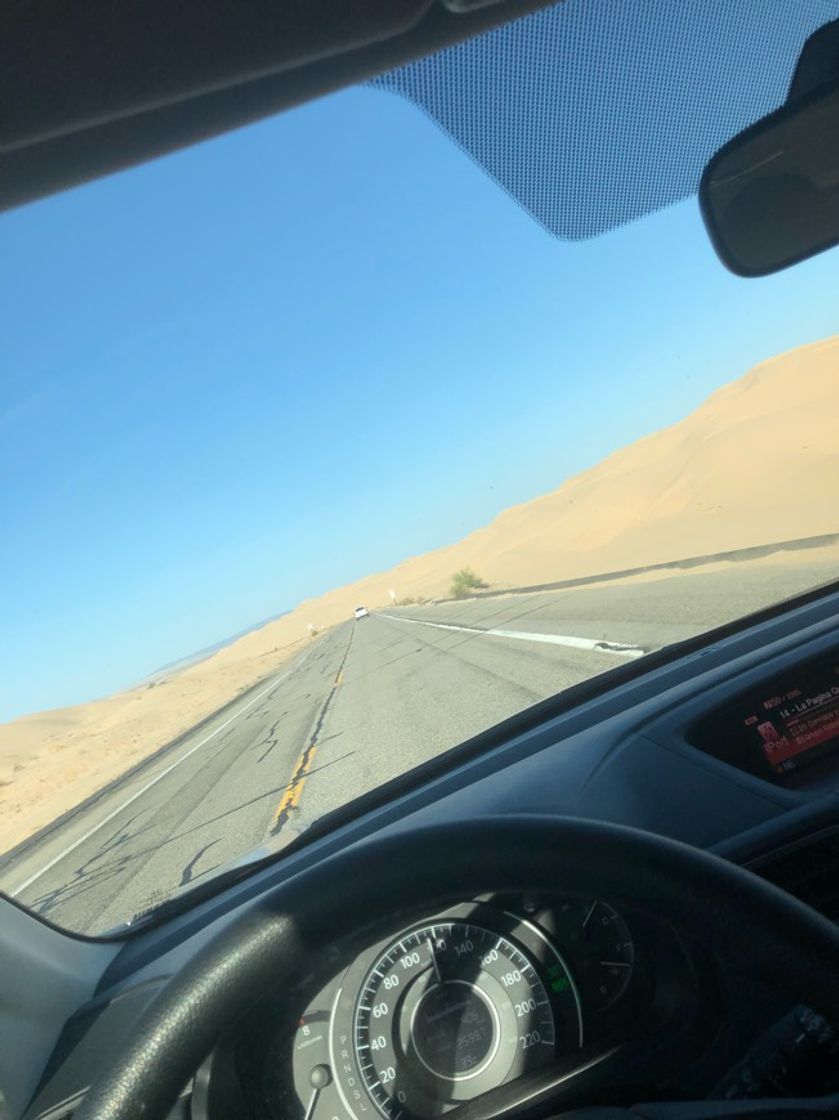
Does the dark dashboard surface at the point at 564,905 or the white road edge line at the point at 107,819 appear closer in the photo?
the dark dashboard surface at the point at 564,905

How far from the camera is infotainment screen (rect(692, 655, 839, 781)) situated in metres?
3.66

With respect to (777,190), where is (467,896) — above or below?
below

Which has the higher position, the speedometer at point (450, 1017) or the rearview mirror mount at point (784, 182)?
the rearview mirror mount at point (784, 182)

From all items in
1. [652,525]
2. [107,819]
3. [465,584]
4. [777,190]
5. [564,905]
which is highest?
[777,190]

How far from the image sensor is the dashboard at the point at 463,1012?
7.54ft

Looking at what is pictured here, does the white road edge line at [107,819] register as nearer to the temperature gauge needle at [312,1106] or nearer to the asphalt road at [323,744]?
the asphalt road at [323,744]

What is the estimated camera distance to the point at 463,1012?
2.38m

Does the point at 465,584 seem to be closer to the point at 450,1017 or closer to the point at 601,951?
the point at 601,951

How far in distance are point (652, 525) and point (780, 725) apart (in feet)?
114

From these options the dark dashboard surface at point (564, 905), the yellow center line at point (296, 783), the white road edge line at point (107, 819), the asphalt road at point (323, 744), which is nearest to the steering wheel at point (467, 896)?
the dark dashboard surface at point (564, 905)

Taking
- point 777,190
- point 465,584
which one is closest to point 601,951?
point 777,190

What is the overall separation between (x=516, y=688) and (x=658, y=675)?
19.7ft

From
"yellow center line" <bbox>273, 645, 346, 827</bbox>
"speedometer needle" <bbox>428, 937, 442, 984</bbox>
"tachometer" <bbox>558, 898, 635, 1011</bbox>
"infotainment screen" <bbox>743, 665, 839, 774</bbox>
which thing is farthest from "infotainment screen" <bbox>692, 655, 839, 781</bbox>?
"yellow center line" <bbox>273, 645, 346, 827</bbox>

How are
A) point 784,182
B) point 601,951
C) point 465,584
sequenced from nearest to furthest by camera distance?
point 601,951 < point 784,182 < point 465,584
